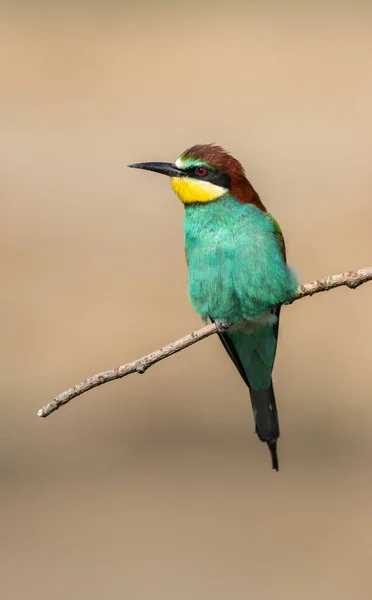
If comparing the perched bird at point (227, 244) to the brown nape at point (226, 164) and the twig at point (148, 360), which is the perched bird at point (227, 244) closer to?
the brown nape at point (226, 164)

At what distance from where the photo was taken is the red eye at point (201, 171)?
354cm

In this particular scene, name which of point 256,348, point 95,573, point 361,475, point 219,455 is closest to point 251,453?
point 219,455

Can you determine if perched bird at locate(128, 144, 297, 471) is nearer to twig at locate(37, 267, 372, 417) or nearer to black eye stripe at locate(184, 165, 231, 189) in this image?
black eye stripe at locate(184, 165, 231, 189)

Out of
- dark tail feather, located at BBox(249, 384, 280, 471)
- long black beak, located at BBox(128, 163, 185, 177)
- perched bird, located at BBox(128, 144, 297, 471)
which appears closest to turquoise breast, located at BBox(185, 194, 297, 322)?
perched bird, located at BBox(128, 144, 297, 471)

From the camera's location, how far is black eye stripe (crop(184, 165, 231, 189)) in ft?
11.6

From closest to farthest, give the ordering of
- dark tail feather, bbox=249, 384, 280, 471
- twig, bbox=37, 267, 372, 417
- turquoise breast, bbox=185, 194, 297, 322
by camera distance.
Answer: twig, bbox=37, 267, 372, 417, turquoise breast, bbox=185, 194, 297, 322, dark tail feather, bbox=249, 384, 280, 471

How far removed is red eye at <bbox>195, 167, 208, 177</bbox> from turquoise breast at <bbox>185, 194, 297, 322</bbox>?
81mm

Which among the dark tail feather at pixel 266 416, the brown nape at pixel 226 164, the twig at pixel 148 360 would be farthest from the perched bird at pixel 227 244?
the twig at pixel 148 360

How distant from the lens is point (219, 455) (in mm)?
6949

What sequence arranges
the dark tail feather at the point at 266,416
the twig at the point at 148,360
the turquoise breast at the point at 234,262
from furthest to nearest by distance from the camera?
1. the dark tail feather at the point at 266,416
2. the turquoise breast at the point at 234,262
3. the twig at the point at 148,360

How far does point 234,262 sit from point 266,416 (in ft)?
1.91

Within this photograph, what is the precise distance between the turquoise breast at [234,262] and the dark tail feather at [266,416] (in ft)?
1.26

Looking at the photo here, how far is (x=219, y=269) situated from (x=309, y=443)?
11.6 feet

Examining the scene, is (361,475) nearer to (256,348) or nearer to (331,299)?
(331,299)
